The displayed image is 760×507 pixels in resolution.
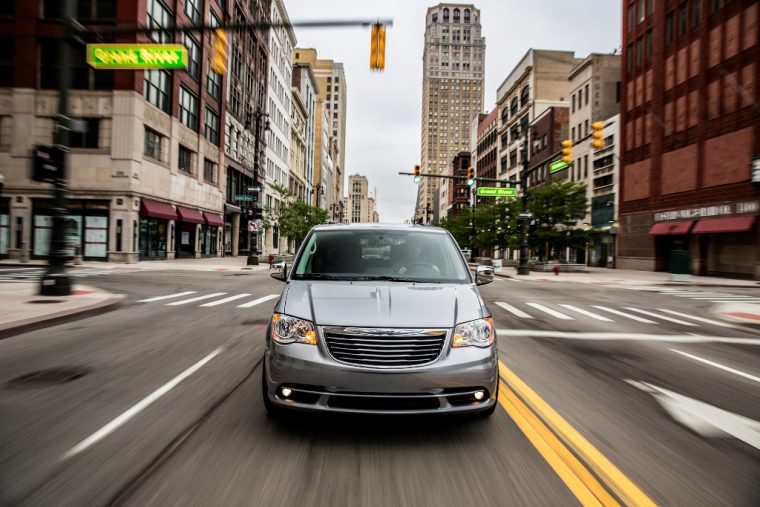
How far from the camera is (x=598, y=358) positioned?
269 inches

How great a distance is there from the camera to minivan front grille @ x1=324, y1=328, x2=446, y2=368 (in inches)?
129

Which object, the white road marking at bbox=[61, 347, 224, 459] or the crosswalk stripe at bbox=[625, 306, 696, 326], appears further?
the crosswalk stripe at bbox=[625, 306, 696, 326]

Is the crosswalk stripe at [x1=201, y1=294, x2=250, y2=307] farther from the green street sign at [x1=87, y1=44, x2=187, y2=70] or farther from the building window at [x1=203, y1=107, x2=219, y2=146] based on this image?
the building window at [x1=203, y1=107, x2=219, y2=146]

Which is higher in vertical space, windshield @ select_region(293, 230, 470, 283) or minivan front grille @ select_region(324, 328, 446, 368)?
windshield @ select_region(293, 230, 470, 283)

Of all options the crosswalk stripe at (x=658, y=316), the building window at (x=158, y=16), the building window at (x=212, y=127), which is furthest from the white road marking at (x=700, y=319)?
the building window at (x=212, y=127)

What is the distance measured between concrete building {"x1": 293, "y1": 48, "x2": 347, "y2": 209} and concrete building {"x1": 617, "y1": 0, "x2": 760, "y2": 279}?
73051mm

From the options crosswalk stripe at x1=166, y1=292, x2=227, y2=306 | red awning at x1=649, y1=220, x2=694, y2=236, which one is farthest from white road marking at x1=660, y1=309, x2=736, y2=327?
red awning at x1=649, y1=220, x2=694, y2=236

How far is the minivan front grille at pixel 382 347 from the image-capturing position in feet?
10.7

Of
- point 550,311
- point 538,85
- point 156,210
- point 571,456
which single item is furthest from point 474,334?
point 538,85

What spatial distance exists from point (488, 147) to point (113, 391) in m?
88.1

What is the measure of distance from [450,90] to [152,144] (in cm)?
17190

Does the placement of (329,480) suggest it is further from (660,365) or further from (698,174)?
(698,174)

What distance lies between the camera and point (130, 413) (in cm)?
410

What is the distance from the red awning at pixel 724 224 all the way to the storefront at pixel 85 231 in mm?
35718
